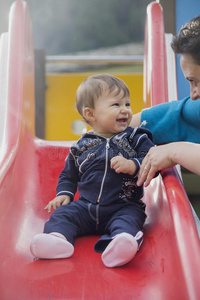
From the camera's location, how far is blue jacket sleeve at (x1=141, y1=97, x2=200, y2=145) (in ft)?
4.50

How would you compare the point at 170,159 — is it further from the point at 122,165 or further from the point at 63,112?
the point at 63,112

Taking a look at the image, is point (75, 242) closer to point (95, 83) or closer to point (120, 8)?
point (95, 83)

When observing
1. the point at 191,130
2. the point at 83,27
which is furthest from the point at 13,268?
the point at 83,27

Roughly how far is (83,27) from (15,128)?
12781mm

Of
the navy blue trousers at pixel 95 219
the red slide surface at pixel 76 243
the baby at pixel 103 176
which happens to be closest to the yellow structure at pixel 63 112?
the red slide surface at pixel 76 243

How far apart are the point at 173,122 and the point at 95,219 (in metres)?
0.47

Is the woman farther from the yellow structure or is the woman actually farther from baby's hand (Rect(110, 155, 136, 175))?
the yellow structure

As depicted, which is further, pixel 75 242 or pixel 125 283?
pixel 75 242

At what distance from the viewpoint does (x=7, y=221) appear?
44.8 inches

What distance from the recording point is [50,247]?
39.2 inches

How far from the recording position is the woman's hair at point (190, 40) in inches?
44.1

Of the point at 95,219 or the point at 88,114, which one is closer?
the point at 95,219

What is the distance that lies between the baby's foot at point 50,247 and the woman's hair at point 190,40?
624mm

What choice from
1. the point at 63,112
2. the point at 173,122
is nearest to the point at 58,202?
the point at 173,122
